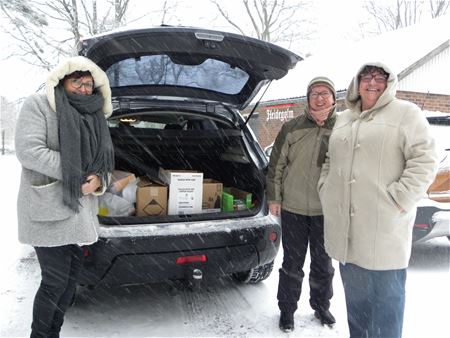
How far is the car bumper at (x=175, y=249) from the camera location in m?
2.64

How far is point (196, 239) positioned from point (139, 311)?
96 cm

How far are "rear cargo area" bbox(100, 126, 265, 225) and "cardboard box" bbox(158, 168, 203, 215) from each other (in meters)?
0.48

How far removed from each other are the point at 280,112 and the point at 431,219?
1105 cm

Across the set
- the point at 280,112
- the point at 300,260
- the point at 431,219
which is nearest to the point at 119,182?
the point at 300,260

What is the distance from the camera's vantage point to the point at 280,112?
1480cm

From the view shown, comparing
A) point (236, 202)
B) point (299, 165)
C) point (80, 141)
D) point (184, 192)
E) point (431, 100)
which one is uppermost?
point (431, 100)

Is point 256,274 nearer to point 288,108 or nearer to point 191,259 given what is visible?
point 191,259

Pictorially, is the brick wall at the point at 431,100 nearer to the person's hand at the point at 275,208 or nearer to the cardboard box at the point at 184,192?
the person's hand at the point at 275,208

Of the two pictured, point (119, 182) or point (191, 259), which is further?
point (119, 182)

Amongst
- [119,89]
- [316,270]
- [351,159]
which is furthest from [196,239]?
[119,89]

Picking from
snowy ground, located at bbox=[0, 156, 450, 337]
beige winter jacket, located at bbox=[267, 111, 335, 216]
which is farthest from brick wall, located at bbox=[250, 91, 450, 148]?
beige winter jacket, located at bbox=[267, 111, 335, 216]

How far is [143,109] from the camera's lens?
12.1 ft

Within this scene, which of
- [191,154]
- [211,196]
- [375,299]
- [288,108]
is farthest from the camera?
[288,108]

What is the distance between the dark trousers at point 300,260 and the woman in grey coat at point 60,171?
1.36 meters
